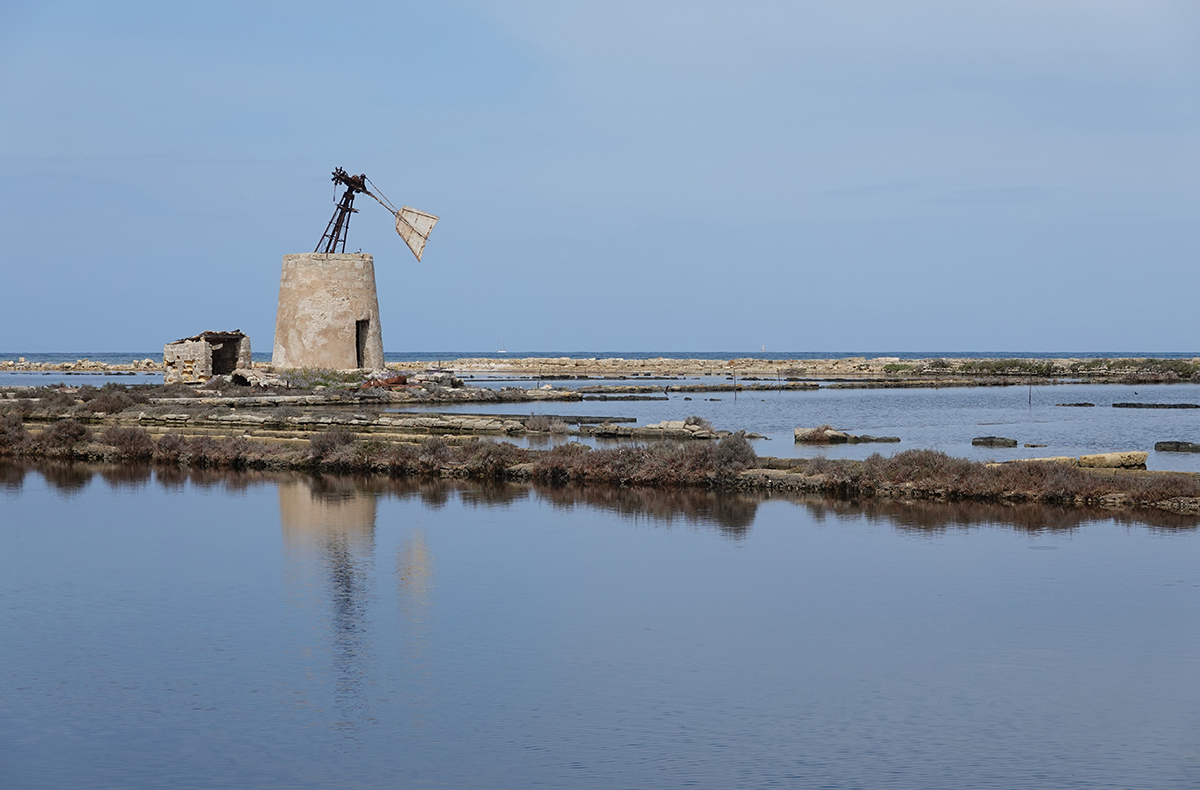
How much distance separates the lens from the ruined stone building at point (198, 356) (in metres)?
27.0

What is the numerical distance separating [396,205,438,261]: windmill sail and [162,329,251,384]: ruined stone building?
4392 mm

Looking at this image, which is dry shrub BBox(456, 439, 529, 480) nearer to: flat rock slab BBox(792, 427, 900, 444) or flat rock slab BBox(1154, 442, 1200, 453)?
flat rock slab BBox(792, 427, 900, 444)

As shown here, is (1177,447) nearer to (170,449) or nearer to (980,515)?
(980,515)

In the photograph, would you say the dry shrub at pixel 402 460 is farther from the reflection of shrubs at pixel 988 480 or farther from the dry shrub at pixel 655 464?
the reflection of shrubs at pixel 988 480

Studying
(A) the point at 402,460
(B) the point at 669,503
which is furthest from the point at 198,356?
(B) the point at 669,503

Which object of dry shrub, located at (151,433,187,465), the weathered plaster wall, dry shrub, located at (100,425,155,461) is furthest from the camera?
the weathered plaster wall

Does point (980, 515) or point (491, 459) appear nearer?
point (980, 515)

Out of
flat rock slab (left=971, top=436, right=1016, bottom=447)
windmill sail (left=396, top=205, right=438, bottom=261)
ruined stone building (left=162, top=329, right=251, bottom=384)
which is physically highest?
windmill sail (left=396, top=205, right=438, bottom=261)

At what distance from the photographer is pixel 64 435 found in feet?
52.8

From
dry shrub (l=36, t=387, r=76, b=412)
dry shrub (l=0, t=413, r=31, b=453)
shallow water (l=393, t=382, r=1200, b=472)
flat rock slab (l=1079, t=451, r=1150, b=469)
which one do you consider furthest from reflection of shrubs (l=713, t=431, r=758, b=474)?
dry shrub (l=36, t=387, r=76, b=412)

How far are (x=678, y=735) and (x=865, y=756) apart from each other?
66 centimetres

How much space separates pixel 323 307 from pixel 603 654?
67.6 feet

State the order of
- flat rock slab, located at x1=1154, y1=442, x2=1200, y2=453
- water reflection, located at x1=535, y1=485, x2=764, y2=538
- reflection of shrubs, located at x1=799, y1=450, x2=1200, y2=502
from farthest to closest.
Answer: flat rock slab, located at x1=1154, y1=442, x2=1200, y2=453 → reflection of shrubs, located at x1=799, y1=450, x2=1200, y2=502 → water reflection, located at x1=535, y1=485, x2=764, y2=538

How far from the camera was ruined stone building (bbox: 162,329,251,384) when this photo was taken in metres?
27.0
